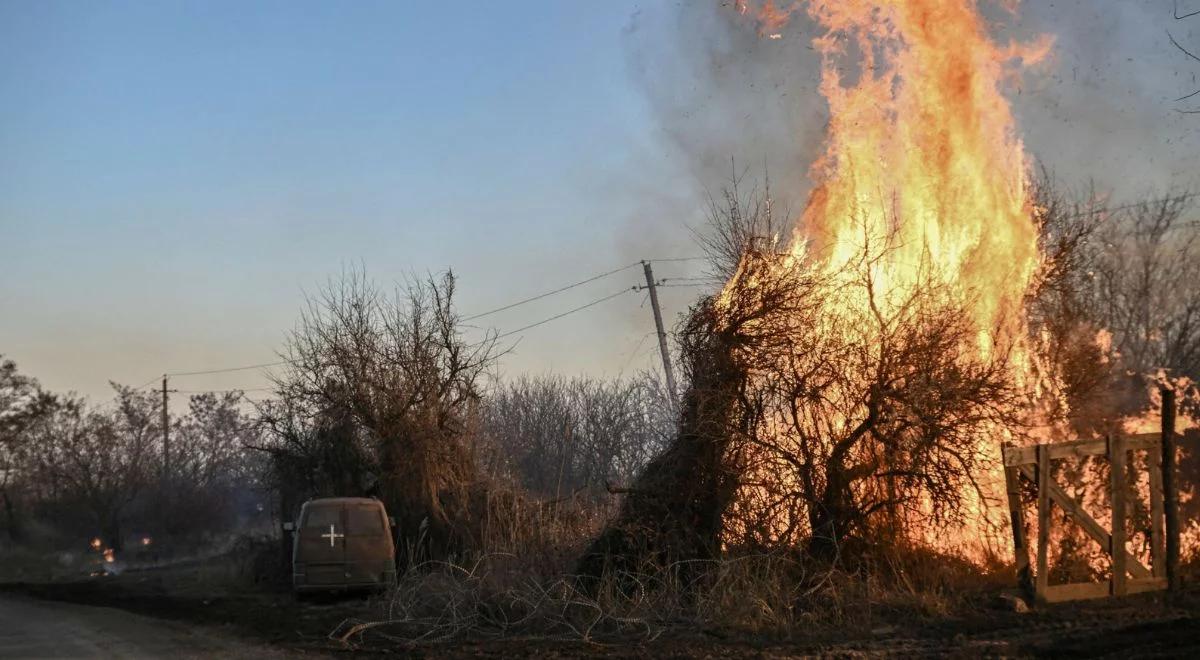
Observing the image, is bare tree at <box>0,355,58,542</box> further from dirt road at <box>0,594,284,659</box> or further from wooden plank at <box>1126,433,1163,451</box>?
wooden plank at <box>1126,433,1163,451</box>

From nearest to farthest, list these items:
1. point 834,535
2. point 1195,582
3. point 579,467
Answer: point 1195,582, point 834,535, point 579,467

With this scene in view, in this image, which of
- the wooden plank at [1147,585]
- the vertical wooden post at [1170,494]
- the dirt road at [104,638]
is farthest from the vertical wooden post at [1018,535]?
the dirt road at [104,638]

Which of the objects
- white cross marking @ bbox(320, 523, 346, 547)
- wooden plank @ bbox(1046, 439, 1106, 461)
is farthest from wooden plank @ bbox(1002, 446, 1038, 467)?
white cross marking @ bbox(320, 523, 346, 547)

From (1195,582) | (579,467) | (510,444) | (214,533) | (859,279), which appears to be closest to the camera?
(1195,582)

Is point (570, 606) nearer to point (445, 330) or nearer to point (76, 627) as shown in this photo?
point (76, 627)

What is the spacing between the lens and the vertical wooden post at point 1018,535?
45.4ft

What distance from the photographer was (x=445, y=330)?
27.6 meters

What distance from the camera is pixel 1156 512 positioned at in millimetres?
14070

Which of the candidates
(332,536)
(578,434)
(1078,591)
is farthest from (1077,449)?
(578,434)

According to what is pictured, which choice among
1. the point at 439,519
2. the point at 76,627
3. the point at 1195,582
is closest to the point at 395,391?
the point at 439,519

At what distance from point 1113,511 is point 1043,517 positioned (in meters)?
1.02

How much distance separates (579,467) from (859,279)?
93.5ft

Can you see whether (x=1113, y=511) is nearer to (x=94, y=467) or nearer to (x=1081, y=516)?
(x=1081, y=516)

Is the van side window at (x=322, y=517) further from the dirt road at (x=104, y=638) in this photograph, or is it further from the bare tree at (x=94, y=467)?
the bare tree at (x=94, y=467)
